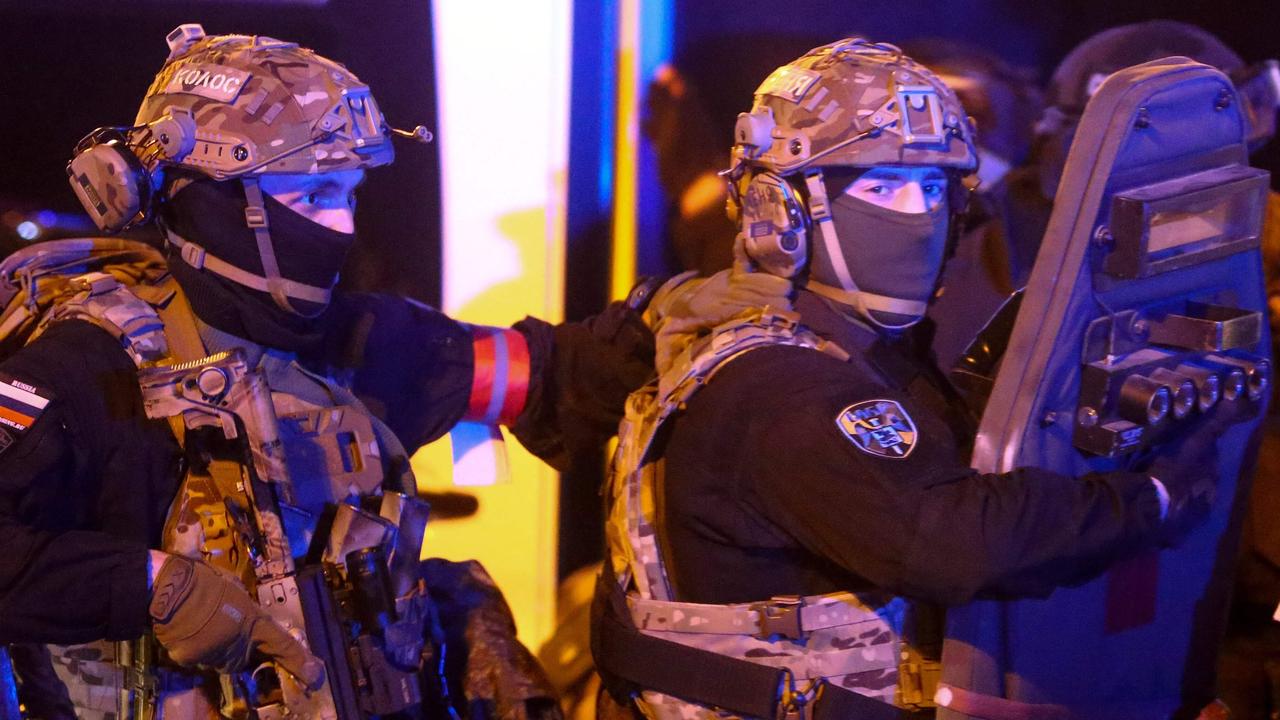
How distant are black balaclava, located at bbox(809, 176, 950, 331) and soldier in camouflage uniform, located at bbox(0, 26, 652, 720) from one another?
0.90 metres

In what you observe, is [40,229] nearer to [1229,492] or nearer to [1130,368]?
[1130,368]

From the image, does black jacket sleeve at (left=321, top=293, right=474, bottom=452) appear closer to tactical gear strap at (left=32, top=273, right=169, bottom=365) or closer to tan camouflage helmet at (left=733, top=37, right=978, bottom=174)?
tactical gear strap at (left=32, top=273, right=169, bottom=365)

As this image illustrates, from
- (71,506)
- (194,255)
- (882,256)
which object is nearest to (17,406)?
(71,506)

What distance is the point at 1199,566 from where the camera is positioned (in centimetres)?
221

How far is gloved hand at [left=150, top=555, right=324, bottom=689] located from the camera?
1.92 m

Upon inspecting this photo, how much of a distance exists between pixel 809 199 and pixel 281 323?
3.45ft

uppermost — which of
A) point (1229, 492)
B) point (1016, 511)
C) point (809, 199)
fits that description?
point (809, 199)

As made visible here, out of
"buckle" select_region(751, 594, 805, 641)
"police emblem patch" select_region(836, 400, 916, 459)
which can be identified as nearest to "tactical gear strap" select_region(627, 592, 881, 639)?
"buckle" select_region(751, 594, 805, 641)

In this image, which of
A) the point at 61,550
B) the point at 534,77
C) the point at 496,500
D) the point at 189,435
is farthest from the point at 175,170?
the point at 496,500

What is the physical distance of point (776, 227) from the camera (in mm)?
2213

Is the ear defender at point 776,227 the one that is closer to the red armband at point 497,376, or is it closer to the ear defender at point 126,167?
the red armband at point 497,376

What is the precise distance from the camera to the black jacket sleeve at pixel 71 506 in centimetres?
190

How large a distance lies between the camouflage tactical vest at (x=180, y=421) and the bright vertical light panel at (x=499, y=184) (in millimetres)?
914

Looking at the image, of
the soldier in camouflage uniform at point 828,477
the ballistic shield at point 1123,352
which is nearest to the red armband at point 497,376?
the soldier in camouflage uniform at point 828,477
